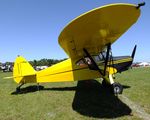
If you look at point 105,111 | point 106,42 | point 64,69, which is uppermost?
point 106,42

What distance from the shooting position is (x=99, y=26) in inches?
273

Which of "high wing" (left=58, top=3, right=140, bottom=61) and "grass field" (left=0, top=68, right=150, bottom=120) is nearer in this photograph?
"high wing" (left=58, top=3, right=140, bottom=61)

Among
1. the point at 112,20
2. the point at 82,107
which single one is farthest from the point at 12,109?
the point at 112,20

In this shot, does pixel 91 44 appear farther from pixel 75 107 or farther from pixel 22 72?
pixel 22 72

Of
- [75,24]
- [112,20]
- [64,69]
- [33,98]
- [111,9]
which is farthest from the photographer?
[64,69]

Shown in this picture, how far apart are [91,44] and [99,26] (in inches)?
87.2

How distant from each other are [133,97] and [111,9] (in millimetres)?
4970

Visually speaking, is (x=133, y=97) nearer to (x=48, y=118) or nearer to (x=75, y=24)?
(x=48, y=118)

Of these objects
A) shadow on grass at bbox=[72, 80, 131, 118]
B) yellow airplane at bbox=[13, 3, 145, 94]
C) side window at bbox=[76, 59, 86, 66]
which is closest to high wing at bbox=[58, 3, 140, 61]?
yellow airplane at bbox=[13, 3, 145, 94]

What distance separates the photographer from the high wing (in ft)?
18.9

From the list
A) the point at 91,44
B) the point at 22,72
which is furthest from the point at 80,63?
the point at 22,72

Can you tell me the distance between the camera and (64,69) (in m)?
11.6

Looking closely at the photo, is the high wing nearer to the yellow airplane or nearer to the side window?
the yellow airplane

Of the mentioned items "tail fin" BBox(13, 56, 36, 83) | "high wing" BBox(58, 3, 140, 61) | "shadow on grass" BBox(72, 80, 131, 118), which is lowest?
"shadow on grass" BBox(72, 80, 131, 118)
